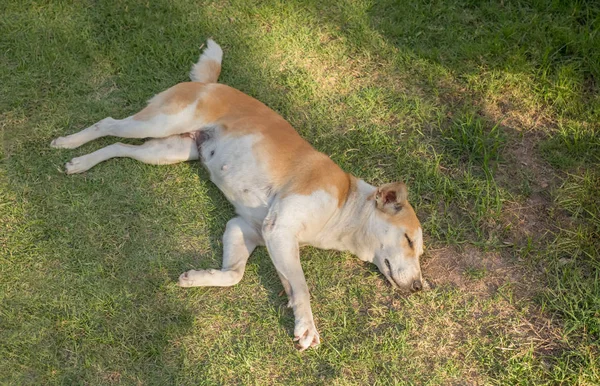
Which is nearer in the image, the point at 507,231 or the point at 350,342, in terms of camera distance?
the point at 350,342

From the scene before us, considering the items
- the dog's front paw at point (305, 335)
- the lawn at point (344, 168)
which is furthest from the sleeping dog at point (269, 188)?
the lawn at point (344, 168)

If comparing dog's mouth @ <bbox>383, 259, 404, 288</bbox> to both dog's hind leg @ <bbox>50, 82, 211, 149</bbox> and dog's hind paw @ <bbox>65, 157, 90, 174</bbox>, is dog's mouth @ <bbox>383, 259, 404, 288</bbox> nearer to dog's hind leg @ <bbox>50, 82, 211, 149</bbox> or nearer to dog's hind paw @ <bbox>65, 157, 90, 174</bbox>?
dog's hind leg @ <bbox>50, 82, 211, 149</bbox>

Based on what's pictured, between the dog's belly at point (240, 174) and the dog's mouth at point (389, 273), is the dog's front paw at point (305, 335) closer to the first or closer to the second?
the dog's mouth at point (389, 273)

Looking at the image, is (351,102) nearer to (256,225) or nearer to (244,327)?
(256,225)

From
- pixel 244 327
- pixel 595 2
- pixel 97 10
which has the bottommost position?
pixel 244 327

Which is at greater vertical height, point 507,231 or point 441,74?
point 441,74

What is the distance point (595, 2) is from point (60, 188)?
5.10 meters

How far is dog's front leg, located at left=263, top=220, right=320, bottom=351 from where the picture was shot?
3.67m

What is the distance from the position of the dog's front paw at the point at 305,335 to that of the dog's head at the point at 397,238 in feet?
2.24

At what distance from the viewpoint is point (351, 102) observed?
16.9ft

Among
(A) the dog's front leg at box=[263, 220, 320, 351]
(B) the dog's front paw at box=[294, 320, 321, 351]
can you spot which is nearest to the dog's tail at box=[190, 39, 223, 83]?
(A) the dog's front leg at box=[263, 220, 320, 351]

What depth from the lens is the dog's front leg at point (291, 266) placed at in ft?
12.0

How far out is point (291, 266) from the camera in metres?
3.76

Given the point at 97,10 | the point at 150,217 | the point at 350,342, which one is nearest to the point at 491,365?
the point at 350,342
